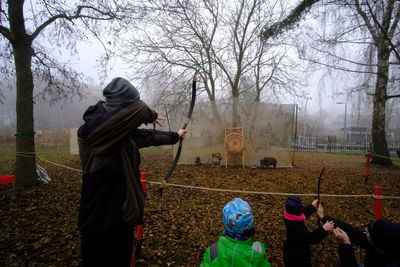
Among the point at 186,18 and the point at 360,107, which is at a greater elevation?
the point at 186,18

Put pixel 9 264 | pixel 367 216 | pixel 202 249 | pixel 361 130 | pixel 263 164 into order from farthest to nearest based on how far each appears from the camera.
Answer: pixel 361 130
pixel 263 164
pixel 367 216
pixel 202 249
pixel 9 264

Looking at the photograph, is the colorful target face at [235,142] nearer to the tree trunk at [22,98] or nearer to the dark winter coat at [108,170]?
the tree trunk at [22,98]

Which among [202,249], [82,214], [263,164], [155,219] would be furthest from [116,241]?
[263,164]

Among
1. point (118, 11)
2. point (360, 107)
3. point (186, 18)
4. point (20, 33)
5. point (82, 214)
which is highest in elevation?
point (186, 18)

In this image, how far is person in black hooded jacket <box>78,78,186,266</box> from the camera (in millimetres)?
1408

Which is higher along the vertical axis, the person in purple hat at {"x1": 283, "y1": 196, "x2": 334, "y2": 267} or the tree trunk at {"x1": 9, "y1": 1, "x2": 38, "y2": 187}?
the tree trunk at {"x1": 9, "y1": 1, "x2": 38, "y2": 187}

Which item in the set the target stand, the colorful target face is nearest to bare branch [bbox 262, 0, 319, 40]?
the target stand

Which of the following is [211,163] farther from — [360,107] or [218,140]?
[360,107]

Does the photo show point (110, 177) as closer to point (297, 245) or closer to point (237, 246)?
point (237, 246)

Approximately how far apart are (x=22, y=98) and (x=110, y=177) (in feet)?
17.3

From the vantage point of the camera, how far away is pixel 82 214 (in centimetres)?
145

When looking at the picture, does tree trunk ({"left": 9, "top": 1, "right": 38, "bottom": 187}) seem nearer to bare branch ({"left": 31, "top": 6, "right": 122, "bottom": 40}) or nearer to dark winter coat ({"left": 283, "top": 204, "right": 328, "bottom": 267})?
bare branch ({"left": 31, "top": 6, "right": 122, "bottom": 40})

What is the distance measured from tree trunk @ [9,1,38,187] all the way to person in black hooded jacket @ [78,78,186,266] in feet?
16.1

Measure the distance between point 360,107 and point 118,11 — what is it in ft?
33.2
